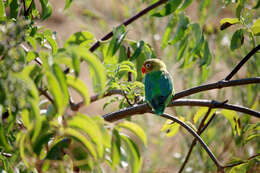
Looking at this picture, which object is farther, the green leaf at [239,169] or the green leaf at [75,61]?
the green leaf at [239,169]

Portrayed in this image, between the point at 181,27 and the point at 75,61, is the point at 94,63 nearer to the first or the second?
the point at 75,61

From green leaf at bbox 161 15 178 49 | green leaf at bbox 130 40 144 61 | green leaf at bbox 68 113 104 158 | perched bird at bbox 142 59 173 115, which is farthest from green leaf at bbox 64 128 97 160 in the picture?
green leaf at bbox 161 15 178 49

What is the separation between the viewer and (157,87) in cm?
182

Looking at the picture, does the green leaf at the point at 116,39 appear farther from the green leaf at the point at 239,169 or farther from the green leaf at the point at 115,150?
the green leaf at the point at 239,169

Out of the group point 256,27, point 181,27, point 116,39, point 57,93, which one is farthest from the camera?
point 181,27

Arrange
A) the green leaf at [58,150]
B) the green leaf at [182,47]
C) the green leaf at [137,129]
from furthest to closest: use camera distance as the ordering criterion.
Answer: the green leaf at [182,47], the green leaf at [58,150], the green leaf at [137,129]

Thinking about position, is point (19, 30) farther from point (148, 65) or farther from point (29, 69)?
point (148, 65)

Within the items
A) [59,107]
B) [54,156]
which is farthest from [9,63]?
[54,156]

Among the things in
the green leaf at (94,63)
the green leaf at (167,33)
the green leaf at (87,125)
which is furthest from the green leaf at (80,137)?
the green leaf at (167,33)

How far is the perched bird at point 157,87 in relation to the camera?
5.08 feet

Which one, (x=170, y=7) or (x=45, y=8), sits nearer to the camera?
(x=170, y=7)

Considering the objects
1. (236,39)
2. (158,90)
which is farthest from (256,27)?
(158,90)

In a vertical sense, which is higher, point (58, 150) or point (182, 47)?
point (182, 47)

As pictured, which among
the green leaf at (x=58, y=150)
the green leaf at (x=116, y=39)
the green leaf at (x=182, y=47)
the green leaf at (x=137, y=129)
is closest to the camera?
the green leaf at (x=137, y=129)
